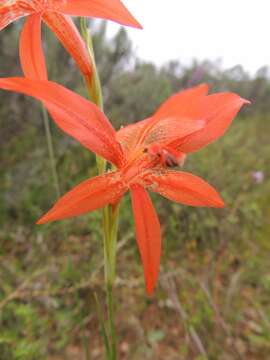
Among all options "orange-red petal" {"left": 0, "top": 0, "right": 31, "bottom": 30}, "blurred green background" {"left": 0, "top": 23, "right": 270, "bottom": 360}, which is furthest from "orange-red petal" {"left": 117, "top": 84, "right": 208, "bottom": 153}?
"blurred green background" {"left": 0, "top": 23, "right": 270, "bottom": 360}

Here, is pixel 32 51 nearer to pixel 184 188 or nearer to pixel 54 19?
pixel 54 19

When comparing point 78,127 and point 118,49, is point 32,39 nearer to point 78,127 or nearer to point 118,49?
point 78,127

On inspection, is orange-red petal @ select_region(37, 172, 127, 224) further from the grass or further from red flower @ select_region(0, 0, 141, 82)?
the grass

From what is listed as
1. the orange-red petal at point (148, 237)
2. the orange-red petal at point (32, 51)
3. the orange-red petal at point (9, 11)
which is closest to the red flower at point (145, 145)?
the orange-red petal at point (148, 237)

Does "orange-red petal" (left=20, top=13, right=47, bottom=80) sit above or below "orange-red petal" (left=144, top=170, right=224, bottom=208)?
above

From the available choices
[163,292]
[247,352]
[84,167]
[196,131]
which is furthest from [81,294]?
[196,131]

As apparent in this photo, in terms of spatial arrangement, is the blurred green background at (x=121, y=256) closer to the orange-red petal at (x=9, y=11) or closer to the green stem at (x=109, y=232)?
the green stem at (x=109, y=232)

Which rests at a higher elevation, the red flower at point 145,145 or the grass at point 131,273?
the red flower at point 145,145

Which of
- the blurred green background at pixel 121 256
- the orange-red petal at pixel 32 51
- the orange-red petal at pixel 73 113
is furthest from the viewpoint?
the blurred green background at pixel 121 256
